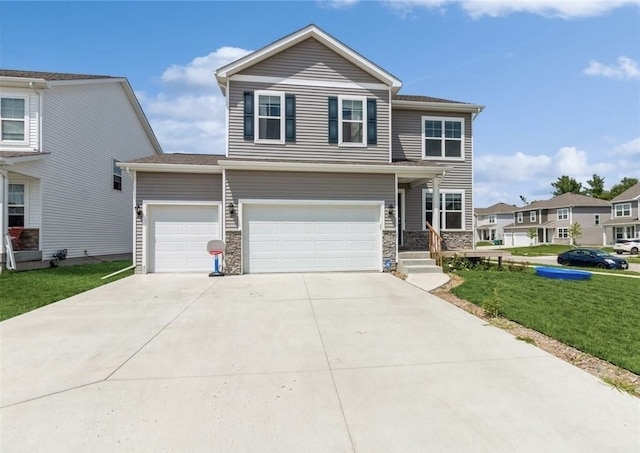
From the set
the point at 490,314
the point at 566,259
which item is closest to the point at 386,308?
the point at 490,314

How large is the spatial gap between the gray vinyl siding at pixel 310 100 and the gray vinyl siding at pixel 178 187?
1.31m

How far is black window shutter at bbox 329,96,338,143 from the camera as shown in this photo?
12.2m

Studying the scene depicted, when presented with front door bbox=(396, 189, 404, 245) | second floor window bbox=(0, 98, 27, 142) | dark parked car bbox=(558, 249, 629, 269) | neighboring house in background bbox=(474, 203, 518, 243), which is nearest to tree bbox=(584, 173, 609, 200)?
neighboring house in background bbox=(474, 203, 518, 243)

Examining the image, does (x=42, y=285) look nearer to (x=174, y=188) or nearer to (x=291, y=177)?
(x=174, y=188)

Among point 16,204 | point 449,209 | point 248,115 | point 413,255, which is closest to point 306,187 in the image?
point 248,115

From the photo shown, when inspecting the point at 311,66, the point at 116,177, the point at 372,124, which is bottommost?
the point at 116,177

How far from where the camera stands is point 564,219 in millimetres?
43250

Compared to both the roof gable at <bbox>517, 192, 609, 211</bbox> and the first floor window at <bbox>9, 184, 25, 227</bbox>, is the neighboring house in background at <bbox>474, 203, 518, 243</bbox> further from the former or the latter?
the first floor window at <bbox>9, 184, 25, 227</bbox>

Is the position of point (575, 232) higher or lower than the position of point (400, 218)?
lower

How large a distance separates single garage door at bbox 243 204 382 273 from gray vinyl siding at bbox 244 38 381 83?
191 inches

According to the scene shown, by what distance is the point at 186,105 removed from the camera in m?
21.2

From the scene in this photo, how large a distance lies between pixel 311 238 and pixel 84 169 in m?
11.2

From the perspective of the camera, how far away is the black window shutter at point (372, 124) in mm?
12305

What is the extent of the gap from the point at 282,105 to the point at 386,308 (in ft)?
27.4
